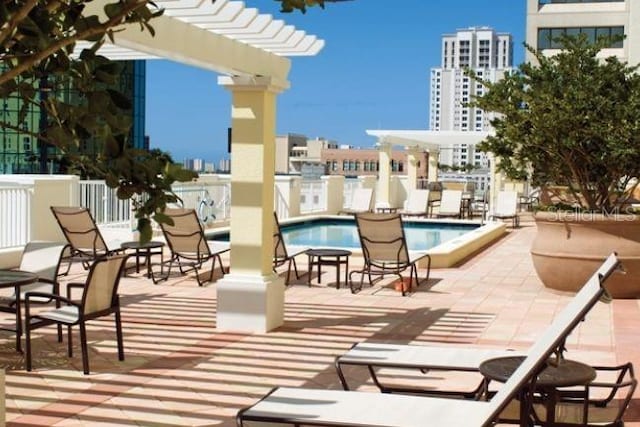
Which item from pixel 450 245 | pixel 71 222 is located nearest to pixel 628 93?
pixel 450 245

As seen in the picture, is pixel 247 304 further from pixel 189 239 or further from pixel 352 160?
pixel 352 160

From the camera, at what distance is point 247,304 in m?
7.66

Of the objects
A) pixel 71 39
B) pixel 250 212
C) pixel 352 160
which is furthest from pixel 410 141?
pixel 352 160

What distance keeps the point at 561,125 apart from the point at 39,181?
7703mm

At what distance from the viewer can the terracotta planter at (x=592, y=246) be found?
9586mm

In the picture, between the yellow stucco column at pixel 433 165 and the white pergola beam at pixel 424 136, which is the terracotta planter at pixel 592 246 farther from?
the yellow stucco column at pixel 433 165

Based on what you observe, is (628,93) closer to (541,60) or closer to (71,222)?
(541,60)

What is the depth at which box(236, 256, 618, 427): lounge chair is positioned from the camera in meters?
3.45

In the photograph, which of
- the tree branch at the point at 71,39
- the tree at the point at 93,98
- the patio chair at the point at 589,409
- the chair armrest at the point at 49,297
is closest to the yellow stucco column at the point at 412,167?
the chair armrest at the point at 49,297

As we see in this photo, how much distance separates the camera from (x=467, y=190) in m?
28.7

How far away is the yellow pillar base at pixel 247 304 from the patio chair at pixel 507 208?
14.3m

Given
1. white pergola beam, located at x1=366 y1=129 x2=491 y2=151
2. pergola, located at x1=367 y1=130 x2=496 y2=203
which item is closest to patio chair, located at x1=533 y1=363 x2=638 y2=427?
pergola, located at x1=367 y1=130 x2=496 y2=203

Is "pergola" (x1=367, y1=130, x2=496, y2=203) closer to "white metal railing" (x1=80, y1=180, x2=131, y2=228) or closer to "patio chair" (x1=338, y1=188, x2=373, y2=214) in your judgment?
"patio chair" (x1=338, y1=188, x2=373, y2=214)

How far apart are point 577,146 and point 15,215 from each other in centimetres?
796
